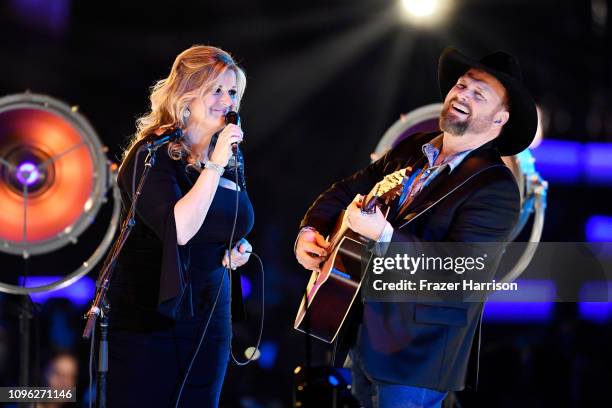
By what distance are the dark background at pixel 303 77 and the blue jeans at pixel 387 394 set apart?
314 centimetres

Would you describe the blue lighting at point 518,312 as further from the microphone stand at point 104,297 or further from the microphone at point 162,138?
the microphone stand at point 104,297

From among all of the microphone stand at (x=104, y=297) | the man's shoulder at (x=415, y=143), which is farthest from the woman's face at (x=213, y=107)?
the man's shoulder at (x=415, y=143)

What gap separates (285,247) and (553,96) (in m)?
2.85

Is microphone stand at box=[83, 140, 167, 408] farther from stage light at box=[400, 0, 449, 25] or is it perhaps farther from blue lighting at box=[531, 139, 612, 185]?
blue lighting at box=[531, 139, 612, 185]

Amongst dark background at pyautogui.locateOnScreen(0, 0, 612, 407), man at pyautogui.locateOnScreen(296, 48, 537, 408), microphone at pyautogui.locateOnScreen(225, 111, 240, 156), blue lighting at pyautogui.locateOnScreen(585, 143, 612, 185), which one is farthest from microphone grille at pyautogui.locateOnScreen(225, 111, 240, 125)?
blue lighting at pyautogui.locateOnScreen(585, 143, 612, 185)

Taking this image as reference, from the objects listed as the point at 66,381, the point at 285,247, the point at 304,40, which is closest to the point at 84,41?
the point at 304,40

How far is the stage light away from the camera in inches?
277

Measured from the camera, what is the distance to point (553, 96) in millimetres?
7664

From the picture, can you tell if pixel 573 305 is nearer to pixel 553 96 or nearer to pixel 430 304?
pixel 553 96

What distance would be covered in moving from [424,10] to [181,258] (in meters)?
4.71

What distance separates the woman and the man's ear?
104cm

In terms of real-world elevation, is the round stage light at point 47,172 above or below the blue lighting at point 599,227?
below

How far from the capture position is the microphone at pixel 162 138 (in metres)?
2.99

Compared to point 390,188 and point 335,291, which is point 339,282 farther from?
point 390,188
